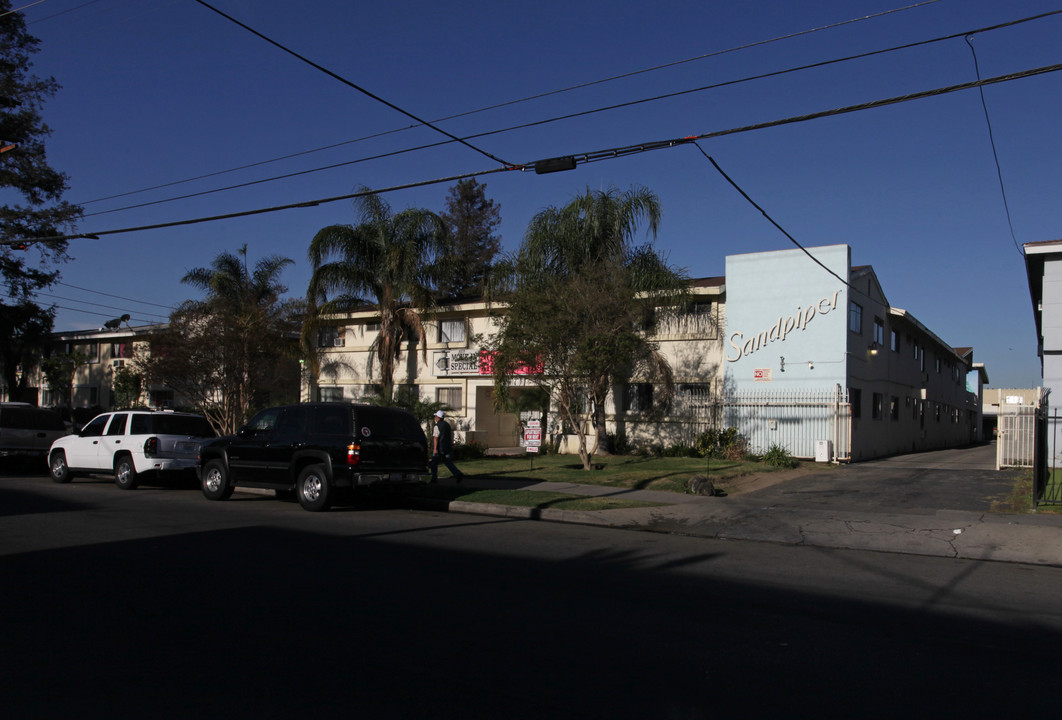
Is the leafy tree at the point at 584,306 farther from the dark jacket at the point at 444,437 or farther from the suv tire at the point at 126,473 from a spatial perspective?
the suv tire at the point at 126,473

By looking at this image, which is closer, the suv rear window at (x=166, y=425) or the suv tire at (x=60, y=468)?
the suv rear window at (x=166, y=425)

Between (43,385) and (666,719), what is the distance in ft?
165

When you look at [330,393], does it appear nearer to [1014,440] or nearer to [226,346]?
[226,346]

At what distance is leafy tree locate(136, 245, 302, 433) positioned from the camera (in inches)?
1046

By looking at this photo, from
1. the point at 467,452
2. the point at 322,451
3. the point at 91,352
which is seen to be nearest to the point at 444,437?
the point at 322,451

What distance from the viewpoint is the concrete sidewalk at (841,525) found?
10.7 meters

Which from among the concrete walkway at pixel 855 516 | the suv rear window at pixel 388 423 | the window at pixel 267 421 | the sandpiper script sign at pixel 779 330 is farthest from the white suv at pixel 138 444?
the sandpiper script sign at pixel 779 330

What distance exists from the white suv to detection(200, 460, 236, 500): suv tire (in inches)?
78.4

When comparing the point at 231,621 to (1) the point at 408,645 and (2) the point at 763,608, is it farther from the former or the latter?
(2) the point at 763,608

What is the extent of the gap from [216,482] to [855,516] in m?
11.8

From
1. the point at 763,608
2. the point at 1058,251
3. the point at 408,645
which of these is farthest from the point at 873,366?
the point at 408,645

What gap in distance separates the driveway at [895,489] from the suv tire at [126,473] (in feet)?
43.5

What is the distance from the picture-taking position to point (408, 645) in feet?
19.1

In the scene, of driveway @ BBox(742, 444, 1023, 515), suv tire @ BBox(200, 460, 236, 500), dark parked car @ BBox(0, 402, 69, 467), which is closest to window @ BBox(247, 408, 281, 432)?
Result: suv tire @ BBox(200, 460, 236, 500)
